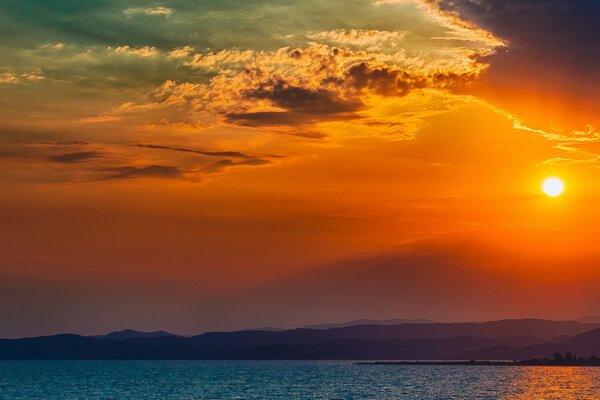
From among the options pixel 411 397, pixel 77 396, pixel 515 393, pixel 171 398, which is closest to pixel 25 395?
pixel 77 396

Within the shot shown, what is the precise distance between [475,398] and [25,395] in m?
84.1

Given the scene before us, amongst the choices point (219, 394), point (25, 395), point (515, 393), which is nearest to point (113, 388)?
point (25, 395)

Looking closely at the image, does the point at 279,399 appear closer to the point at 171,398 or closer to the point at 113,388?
the point at 171,398

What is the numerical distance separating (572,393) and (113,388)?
92.5 m

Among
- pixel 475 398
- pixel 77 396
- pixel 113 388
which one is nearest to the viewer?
pixel 475 398

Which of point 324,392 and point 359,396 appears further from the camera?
point 324,392

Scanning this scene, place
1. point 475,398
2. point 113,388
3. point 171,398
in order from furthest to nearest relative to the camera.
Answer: point 113,388 → point 171,398 → point 475,398

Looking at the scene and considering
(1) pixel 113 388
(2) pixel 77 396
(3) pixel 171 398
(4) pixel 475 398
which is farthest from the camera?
(1) pixel 113 388

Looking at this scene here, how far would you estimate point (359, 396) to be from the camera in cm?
15450

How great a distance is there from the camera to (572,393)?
540 ft

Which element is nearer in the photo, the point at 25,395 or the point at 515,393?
the point at 515,393

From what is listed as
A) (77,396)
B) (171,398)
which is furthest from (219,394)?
(77,396)

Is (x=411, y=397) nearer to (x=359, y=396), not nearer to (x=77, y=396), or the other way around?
(x=359, y=396)

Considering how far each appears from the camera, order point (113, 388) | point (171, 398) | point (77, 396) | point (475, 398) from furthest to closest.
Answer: point (113, 388)
point (77, 396)
point (171, 398)
point (475, 398)
